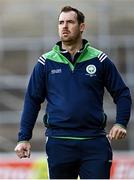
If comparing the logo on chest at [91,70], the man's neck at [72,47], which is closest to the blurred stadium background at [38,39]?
the man's neck at [72,47]

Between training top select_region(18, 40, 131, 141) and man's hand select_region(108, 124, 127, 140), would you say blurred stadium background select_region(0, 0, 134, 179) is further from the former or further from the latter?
man's hand select_region(108, 124, 127, 140)

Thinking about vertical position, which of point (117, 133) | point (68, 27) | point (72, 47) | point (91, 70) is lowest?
point (117, 133)

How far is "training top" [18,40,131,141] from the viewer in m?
6.61

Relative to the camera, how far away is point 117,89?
678 centimetres

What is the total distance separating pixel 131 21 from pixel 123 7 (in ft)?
1.00

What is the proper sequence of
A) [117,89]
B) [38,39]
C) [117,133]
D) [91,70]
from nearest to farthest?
[117,133]
[91,70]
[117,89]
[38,39]

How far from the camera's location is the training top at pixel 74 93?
6609 mm

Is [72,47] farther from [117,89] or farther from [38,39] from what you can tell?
[38,39]

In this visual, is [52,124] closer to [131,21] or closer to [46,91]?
[46,91]

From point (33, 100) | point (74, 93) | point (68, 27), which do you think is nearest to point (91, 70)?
point (74, 93)

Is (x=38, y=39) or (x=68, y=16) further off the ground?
(x=68, y=16)

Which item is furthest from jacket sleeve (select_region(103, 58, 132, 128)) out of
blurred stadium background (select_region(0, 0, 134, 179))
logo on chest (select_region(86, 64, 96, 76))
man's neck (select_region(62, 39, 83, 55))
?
blurred stadium background (select_region(0, 0, 134, 179))

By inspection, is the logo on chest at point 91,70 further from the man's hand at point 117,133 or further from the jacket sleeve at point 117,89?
the man's hand at point 117,133

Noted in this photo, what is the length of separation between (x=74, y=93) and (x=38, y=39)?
10722 millimetres
